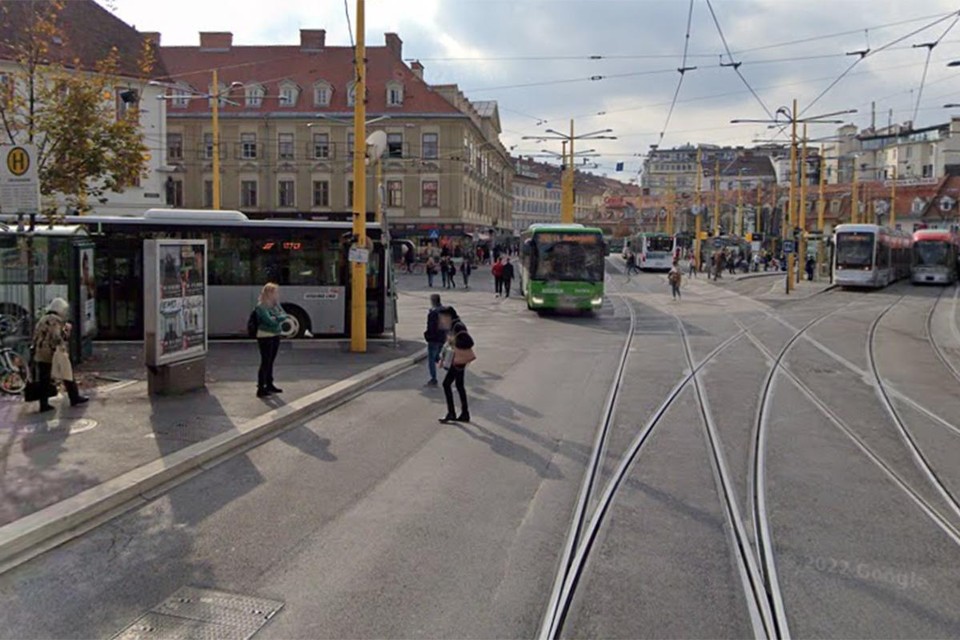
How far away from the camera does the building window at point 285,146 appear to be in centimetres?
6100

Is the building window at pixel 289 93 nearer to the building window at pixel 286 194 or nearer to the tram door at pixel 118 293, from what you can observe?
the building window at pixel 286 194

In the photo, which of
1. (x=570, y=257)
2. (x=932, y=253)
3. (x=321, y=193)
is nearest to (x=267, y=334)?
(x=570, y=257)

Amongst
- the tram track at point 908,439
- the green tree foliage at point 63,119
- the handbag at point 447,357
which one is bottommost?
the tram track at point 908,439

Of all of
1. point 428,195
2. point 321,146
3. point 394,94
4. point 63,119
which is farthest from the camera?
point 428,195

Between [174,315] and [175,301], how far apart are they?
0.68 ft

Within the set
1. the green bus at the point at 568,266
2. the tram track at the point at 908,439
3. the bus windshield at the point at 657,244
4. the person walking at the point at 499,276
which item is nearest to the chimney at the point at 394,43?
the bus windshield at the point at 657,244

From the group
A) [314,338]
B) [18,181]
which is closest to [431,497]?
[18,181]

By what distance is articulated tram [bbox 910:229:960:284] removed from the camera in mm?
50469

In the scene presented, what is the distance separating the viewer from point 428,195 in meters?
61.9

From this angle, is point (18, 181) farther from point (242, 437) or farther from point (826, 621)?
point (826, 621)

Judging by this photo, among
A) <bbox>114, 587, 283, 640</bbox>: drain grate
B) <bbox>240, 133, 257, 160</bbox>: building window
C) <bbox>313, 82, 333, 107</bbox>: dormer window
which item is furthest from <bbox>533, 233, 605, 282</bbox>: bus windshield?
<bbox>240, 133, 257, 160</bbox>: building window

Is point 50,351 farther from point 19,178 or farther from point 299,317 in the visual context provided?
point 299,317

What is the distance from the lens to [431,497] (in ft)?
25.6

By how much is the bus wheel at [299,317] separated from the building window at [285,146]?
4439cm
